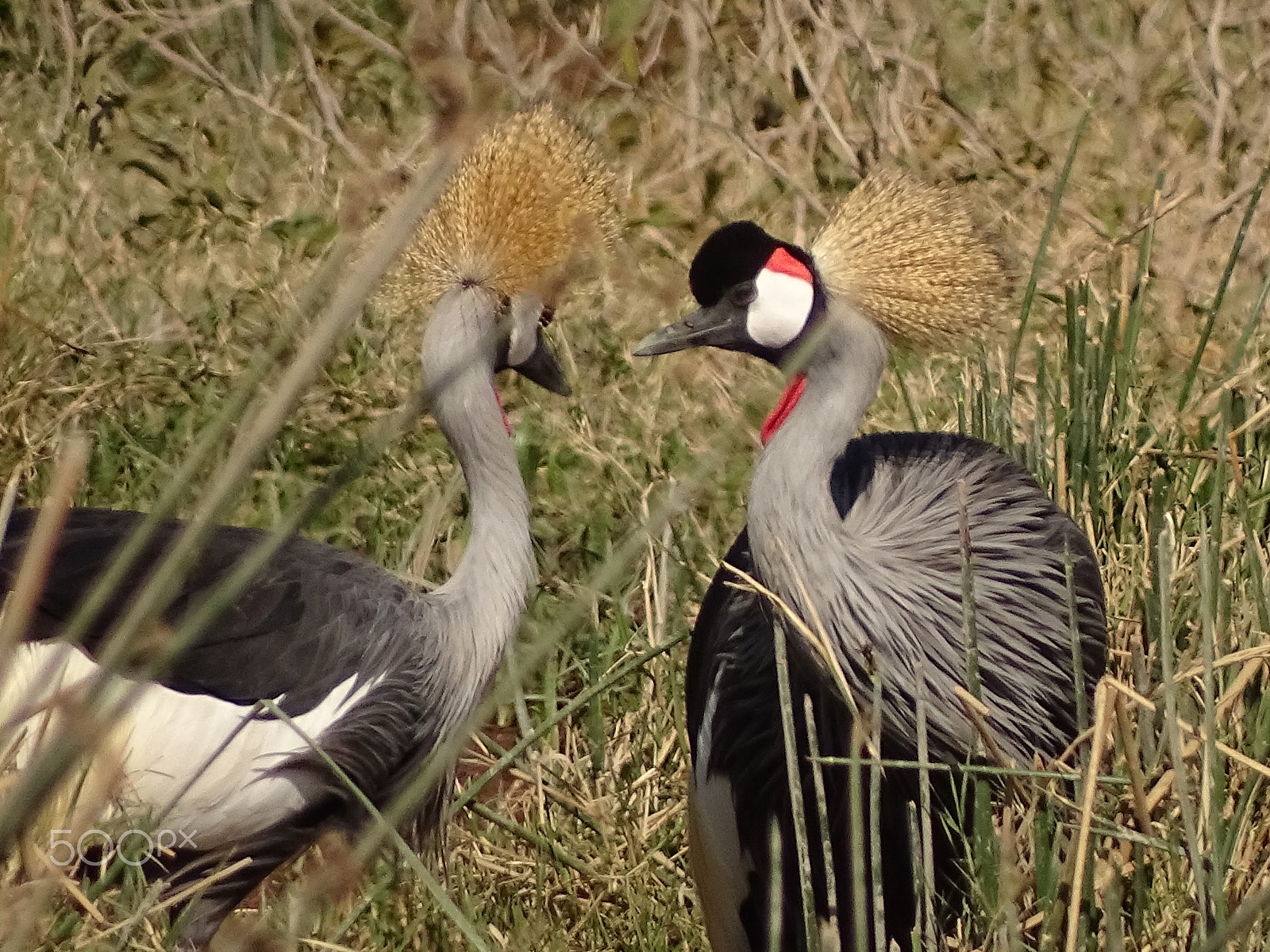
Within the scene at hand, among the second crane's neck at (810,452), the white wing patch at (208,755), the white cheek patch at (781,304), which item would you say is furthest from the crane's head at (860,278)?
the white wing patch at (208,755)

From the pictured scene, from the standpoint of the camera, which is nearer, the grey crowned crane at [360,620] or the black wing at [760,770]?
the black wing at [760,770]

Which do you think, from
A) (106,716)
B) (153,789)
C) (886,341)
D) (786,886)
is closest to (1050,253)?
(886,341)

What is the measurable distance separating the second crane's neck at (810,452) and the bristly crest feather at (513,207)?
477 mm

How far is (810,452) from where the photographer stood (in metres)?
1.84

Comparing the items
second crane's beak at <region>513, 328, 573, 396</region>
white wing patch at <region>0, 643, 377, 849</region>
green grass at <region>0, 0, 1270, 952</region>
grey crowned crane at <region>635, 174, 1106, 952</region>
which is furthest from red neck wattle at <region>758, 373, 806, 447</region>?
white wing patch at <region>0, 643, 377, 849</region>

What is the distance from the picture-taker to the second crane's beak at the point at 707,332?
6.91 feet

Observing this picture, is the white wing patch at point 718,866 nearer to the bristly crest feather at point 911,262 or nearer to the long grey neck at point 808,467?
the long grey neck at point 808,467

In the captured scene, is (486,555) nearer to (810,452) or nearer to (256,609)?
(256,609)

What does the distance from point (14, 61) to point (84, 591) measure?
7.57 feet

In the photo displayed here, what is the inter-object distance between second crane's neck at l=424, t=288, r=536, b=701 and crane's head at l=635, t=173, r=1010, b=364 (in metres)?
0.29

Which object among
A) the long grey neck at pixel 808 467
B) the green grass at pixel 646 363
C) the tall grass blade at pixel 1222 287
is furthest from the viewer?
the tall grass blade at pixel 1222 287

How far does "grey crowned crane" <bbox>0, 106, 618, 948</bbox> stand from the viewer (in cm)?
210

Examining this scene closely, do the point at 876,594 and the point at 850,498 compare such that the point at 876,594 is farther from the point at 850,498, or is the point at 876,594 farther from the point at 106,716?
the point at 106,716

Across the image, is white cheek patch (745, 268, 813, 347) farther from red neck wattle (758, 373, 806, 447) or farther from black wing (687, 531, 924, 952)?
black wing (687, 531, 924, 952)
